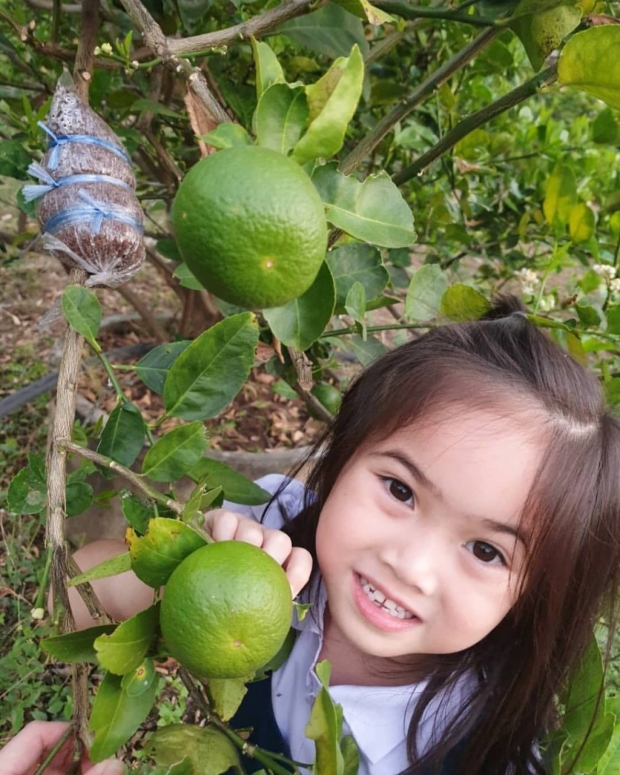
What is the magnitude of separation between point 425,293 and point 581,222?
47 cm

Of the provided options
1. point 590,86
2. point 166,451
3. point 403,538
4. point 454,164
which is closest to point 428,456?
point 403,538

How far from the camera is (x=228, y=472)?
0.89 meters

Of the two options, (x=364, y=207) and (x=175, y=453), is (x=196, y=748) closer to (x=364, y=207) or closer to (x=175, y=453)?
(x=175, y=453)

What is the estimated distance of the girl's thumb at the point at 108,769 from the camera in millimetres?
773

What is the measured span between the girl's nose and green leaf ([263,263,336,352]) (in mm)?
374

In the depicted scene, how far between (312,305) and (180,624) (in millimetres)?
314

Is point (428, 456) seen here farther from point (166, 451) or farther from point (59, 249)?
point (59, 249)

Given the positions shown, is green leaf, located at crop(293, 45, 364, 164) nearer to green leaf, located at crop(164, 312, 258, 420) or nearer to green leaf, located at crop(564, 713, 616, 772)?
green leaf, located at crop(164, 312, 258, 420)

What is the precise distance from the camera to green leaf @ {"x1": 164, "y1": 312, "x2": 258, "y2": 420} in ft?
2.34

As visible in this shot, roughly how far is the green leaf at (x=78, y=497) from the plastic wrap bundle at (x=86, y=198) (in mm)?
271

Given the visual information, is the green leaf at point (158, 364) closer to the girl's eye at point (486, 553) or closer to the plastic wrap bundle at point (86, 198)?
the plastic wrap bundle at point (86, 198)

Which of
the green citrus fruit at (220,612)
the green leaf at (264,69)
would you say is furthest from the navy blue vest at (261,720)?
the green leaf at (264,69)

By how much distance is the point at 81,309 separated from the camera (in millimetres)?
714

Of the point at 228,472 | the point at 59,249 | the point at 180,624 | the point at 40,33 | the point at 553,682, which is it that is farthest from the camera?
the point at 40,33
